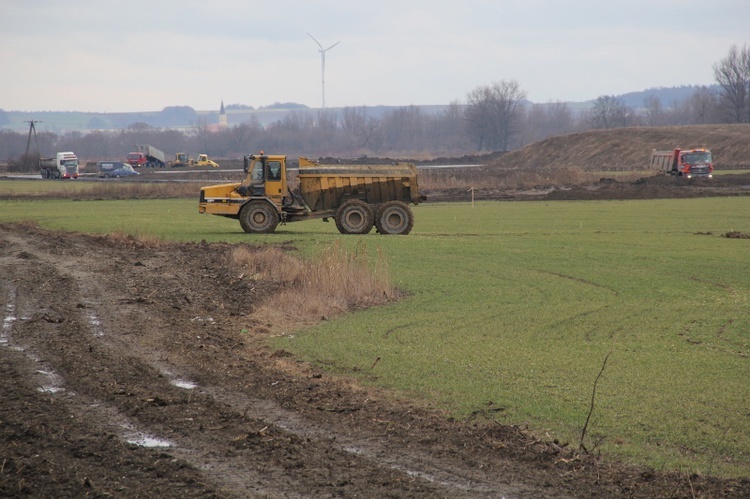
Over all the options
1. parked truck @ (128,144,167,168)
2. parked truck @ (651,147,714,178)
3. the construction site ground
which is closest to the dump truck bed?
the construction site ground

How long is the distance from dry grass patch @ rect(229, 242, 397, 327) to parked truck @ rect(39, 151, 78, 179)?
8872cm

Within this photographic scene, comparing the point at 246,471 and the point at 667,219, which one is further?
the point at 667,219

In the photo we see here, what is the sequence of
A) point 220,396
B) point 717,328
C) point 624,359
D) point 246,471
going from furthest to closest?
point 717,328
point 624,359
point 220,396
point 246,471

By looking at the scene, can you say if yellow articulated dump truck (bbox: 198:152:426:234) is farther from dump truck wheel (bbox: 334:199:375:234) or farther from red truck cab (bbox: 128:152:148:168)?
red truck cab (bbox: 128:152:148:168)

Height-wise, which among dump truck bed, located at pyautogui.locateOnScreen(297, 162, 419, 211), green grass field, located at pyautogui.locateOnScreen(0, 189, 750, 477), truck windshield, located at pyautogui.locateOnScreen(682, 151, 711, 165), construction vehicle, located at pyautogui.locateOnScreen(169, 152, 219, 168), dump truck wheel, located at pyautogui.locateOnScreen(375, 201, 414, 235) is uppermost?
construction vehicle, located at pyautogui.locateOnScreen(169, 152, 219, 168)

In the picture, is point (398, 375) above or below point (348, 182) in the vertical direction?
below

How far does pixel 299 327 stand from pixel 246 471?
8304 millimetres

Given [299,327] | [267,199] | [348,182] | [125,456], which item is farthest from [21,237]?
[125,456]

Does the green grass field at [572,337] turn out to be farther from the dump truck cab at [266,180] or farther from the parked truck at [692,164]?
the parked truck at [692,164]

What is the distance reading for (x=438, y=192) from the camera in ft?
224

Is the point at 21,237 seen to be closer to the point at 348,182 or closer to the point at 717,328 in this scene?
the point at 348,182

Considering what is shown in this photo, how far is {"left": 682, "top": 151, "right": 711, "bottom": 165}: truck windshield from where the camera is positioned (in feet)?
253

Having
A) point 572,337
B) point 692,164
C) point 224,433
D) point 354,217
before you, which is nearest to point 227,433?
point 224,433

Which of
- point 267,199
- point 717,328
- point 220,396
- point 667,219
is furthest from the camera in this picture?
point 667,219
